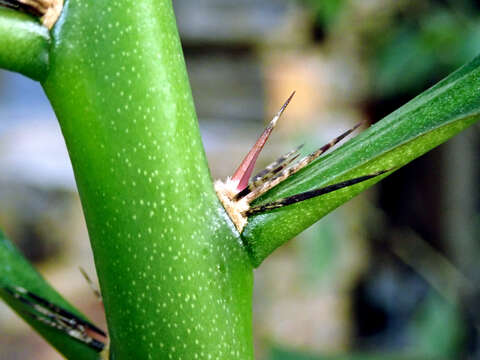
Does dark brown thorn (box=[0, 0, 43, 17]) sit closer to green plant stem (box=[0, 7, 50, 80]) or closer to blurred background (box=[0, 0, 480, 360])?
green plant stem (box=[0, 7, 50, 80])

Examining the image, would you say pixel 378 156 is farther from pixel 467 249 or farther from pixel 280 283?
pixel 467 249

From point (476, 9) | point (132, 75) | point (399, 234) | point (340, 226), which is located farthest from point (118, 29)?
point (399, 234)

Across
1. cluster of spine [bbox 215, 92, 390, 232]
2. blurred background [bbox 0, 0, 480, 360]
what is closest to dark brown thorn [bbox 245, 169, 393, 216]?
cluster of spine [bbox 215, 92, 390, 232]

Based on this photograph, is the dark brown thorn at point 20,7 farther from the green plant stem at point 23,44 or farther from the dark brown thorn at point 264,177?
the dark brown thorn at point 264,177

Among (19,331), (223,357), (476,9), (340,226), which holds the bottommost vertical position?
(223,357)

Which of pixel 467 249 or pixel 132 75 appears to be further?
pixel 467 249

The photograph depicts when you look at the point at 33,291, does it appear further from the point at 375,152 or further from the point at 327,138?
the point at 327,138

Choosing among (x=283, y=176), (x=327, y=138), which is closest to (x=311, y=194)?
(x=283, y=176)

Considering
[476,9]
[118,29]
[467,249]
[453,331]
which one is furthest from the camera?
[467,249]

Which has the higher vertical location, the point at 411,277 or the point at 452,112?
the point at 411,277
